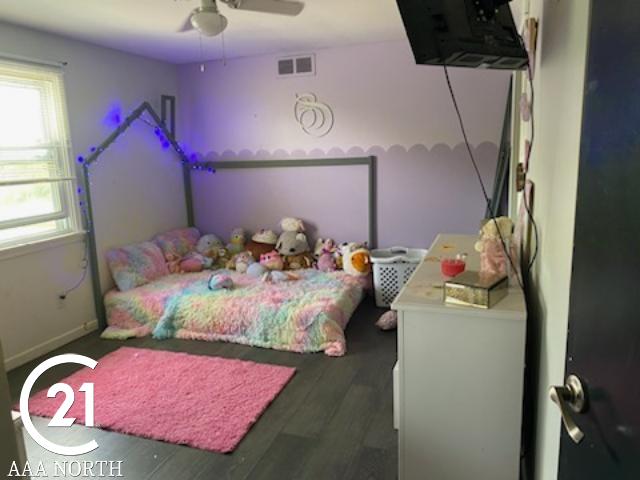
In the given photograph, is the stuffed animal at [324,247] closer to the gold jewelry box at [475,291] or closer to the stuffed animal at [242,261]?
the stuffed animal at [242,261]

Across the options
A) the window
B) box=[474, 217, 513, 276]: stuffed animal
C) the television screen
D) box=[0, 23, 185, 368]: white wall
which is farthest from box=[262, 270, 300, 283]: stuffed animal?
the television screen

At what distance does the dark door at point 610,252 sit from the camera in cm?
60

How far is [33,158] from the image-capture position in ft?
10.2

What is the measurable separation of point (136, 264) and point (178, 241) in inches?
23.9

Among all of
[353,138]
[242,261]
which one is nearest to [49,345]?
[242,261]

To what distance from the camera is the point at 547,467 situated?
49.1 inches

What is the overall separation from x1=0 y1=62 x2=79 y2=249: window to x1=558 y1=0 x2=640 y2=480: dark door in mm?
3197

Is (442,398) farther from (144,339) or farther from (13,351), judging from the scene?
(13,351)

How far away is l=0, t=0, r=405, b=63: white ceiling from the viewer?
2688 millimetres

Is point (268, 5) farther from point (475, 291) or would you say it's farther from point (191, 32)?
point (475, 291)

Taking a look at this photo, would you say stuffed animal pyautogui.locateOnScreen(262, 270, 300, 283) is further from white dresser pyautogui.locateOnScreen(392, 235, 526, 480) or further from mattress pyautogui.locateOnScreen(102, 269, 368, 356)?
white dresser pyautogui.locateOnScreen(392, 235, 526, 480)

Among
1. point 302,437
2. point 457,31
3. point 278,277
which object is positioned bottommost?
point 302,437

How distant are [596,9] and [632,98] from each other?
0.70 feet

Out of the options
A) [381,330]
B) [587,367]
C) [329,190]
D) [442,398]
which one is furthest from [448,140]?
[587,367]
